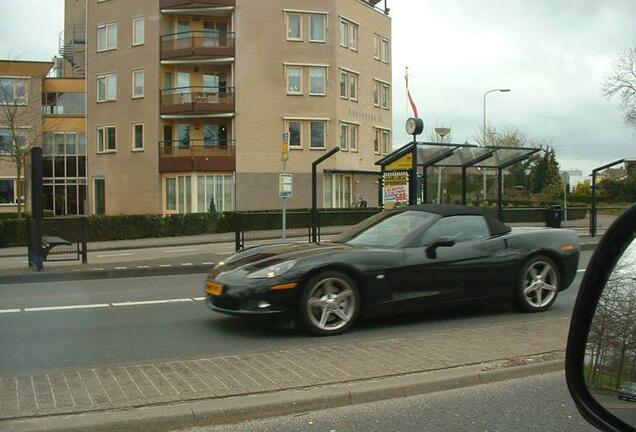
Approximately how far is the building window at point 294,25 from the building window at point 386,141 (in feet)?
32.2

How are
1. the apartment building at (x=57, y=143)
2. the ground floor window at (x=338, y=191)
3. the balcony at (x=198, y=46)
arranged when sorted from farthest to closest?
the apartment building at (x=57, y=143) < the ground floor window at (x=338, y=191) < the balcony at (x=198, y=46)

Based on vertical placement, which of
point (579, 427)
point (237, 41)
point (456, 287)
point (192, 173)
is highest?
point (237, 41)

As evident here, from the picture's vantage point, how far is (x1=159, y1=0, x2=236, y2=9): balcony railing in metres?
39.2

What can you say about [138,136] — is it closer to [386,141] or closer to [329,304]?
[386,141]

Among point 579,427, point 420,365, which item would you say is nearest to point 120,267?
point 420,365

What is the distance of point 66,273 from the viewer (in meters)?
13.1

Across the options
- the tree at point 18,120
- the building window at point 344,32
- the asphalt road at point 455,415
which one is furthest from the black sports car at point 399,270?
the building window at point 344,32

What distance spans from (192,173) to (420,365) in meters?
34.9

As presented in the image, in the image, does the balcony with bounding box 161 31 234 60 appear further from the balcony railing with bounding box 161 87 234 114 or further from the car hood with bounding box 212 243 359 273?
the car hood with bounding box 212 243 359 273

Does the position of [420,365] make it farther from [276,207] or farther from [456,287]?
[276,207]

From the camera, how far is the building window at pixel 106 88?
136ft

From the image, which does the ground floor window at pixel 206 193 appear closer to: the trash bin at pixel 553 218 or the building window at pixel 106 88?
the building window at pixel 106 88

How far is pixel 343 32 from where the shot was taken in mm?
41281

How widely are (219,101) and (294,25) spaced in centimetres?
666
